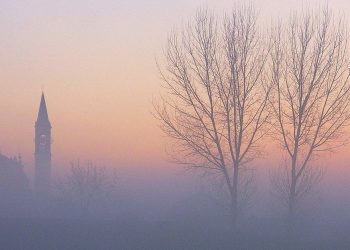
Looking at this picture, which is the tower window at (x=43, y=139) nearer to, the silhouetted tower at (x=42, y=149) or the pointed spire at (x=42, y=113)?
the silhouetted tower at (x=42, y=149)

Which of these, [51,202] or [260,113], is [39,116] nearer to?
[51,202]

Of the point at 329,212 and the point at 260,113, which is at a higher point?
the point at 260,113

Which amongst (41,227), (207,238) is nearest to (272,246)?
(207,238)

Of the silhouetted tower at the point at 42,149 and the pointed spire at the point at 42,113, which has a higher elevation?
the pointed spire at the point at 42,113

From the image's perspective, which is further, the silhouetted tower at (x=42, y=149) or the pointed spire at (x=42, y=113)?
the pointed spire at (x=42, y=113)

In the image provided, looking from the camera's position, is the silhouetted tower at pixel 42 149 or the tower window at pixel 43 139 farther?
the tower window at pixel 43 139

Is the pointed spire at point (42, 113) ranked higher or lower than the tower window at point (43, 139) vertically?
higher

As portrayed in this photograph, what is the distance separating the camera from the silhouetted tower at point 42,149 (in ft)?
390

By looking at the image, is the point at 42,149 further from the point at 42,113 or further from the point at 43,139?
the point at 42,113

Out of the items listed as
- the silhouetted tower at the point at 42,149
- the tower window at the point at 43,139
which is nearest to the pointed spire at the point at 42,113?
the silhouetted tower at the point at 42,149

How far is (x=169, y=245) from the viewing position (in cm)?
2216

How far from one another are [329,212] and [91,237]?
24380 millimetres

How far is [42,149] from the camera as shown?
12250cm

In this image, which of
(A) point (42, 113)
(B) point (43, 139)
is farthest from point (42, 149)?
(A) point (42, 113)
